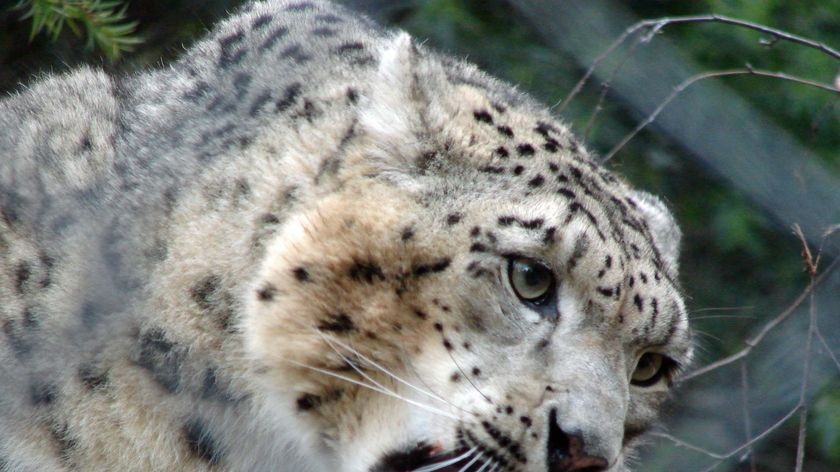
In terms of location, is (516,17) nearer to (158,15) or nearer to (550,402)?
(158,15)

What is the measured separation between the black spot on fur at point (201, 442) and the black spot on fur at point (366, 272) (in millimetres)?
548

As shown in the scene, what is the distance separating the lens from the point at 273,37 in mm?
3305

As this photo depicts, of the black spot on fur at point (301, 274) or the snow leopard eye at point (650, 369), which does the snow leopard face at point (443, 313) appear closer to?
the black spot on fur at point (301, 274)

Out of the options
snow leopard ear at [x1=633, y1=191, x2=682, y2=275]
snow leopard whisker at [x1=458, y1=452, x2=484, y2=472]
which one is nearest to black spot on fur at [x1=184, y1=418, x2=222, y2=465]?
snow leopard whisker at [x1=458, y1=452, x2=484, y2=472]

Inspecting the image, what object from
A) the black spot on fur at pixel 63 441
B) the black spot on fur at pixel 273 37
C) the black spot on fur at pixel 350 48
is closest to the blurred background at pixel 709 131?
the black spot on fur at pixel 350 48

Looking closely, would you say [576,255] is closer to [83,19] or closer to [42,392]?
[42,392]

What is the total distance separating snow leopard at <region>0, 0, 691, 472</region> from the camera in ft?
9.16

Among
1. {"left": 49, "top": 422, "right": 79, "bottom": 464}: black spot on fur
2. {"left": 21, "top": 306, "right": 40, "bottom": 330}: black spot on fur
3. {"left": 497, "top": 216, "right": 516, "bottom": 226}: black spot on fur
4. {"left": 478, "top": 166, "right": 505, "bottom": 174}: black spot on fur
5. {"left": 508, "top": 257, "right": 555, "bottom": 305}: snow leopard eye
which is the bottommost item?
{"left": 49, "top": 422, "right": 79, "bottom": 464}: black spot on fur

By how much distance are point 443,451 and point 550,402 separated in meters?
0.30

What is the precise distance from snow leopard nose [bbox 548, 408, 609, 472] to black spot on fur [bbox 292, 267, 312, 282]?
67 centimetres

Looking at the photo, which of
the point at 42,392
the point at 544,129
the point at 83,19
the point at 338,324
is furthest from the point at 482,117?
the point at 83,19

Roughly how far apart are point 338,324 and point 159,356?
17.6 inches

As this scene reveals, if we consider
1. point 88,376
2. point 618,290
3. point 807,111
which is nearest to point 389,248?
point 618,290

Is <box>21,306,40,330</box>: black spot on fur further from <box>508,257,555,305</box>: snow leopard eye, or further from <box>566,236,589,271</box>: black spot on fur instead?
<box>566,236,589,271</box>: black spot on fur
